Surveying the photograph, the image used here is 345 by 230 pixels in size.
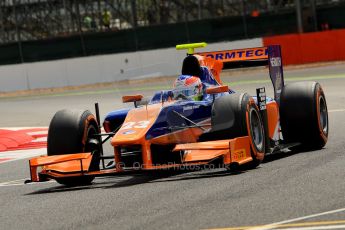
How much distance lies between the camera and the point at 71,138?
11289mm

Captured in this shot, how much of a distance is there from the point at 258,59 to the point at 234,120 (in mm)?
2536

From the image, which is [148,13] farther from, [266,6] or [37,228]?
Result: [37,228]

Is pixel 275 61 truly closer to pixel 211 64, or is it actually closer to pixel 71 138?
pixel 211 64

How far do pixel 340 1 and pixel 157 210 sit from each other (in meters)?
29.1

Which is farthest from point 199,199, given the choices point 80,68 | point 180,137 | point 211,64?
point 80,68

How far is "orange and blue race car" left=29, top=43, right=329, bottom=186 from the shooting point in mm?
10477

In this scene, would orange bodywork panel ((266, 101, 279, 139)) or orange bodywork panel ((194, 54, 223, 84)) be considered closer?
orange bodywork panel ((266, 101, 279, 139))

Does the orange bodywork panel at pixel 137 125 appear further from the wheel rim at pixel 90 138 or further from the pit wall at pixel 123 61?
the pit wall at pixel 123 61

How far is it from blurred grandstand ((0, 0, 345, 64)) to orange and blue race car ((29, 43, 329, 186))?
2394 centimetres

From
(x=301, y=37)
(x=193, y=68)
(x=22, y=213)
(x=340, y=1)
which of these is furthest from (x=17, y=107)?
(x=22, y=213)

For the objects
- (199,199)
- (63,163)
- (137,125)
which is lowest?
(199,199)

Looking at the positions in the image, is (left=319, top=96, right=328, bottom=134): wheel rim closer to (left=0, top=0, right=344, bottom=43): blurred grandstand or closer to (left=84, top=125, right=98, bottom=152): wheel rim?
(left=84, top=125, right=98, bottom=152): wheel rim

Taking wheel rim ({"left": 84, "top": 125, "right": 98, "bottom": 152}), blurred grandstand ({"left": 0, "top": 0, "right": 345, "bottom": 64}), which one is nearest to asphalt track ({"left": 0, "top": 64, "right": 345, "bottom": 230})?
wheel rim ({"left": 84, "top": 125, "right": 98, "bottom": 152})

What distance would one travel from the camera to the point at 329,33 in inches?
1294
